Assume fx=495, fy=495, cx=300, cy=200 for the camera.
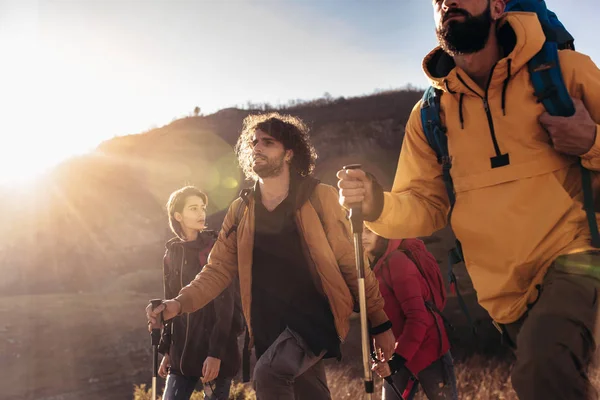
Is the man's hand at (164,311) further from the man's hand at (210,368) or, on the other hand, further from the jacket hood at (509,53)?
the jacket hood at (509,53)

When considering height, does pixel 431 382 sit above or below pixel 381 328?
below

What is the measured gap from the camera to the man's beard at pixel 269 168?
370cm

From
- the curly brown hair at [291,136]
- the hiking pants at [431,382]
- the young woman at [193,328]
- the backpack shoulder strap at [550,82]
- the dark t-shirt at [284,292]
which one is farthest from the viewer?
the young woman at [193,328]

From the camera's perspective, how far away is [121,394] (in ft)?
40.3

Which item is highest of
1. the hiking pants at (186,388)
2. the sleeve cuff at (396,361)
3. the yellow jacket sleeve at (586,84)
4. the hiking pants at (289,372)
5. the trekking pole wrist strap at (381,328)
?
the yellow jacket sleeve at (586,84)

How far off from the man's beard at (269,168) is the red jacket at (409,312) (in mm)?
1031

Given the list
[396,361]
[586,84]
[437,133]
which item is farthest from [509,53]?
[396,361]

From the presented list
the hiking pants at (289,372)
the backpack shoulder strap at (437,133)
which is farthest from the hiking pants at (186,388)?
the backpack shoulder strap at (437,133)

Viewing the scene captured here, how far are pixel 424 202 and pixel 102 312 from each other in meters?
17.5

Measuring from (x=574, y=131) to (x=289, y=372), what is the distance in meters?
2.09

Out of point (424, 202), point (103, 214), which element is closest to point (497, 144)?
point (424, 202)

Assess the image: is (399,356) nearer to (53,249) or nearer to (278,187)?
(278,187)

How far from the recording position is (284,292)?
333 centimetres

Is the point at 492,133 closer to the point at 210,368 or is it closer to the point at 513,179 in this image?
the point at 513,179
